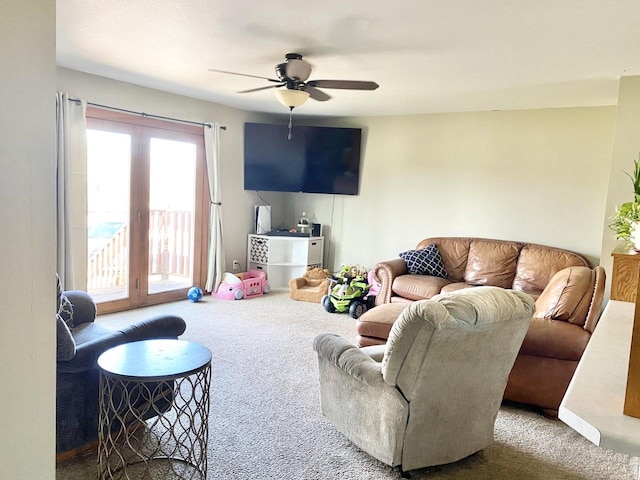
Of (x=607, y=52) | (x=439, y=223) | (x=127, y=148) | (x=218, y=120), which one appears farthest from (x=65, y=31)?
(x=439, y=223)

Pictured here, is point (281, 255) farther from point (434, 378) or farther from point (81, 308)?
point (434, 378)

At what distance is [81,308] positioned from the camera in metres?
3.12

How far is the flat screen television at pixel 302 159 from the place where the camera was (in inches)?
252

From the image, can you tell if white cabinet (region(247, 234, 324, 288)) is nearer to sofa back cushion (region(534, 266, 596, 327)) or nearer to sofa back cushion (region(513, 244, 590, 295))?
sofa back cushion (region(513, 244, 590, 295))

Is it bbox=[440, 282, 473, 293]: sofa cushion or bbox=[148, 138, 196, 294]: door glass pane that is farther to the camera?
bbox=[148, 138, 196, 294]: door glass pane

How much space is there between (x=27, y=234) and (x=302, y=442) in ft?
6.73

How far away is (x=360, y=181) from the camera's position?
6.55 metres

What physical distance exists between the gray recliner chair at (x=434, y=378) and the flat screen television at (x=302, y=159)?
14.1 feet

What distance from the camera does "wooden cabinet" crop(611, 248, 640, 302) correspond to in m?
2.08

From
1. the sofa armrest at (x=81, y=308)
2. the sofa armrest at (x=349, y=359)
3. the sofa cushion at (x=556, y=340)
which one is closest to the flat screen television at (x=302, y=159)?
the sofa armrest at (x=81, y=308)

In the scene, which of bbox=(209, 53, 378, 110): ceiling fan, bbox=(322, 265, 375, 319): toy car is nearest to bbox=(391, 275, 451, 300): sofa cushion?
bbox=(322, 265, 375, 319): toy car

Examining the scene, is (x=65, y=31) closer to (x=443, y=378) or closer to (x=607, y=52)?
(x=443, y=378)

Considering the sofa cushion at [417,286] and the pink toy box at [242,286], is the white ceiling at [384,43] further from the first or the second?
the pink toy box at [242,286]

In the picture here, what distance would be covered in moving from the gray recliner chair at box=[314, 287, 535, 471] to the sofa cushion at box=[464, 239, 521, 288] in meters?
2.85
